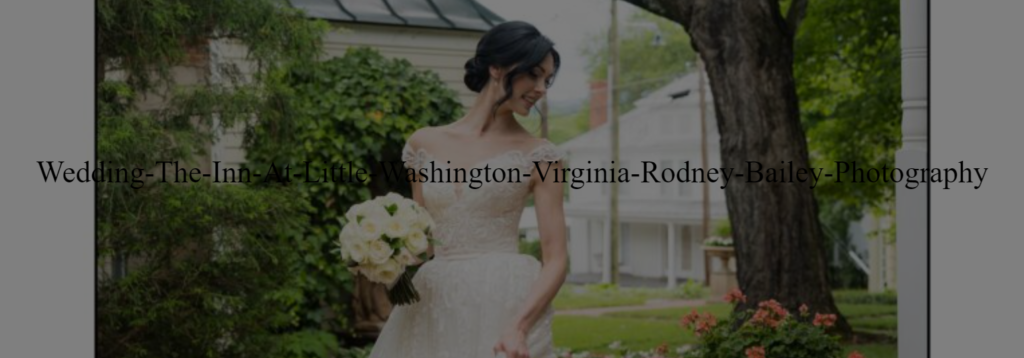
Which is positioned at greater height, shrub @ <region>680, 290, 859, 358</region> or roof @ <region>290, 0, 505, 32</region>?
roof @ <region>290, 0, 505, 32</region>

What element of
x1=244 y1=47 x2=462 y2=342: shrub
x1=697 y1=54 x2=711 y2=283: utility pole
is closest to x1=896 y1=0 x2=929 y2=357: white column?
x1=244 y1=47 x2=462 y2=342: shrub

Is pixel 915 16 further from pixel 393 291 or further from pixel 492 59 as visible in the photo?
pixel 393 291

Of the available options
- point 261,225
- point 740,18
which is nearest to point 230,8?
point 261,225

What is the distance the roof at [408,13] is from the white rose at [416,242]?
5605 millimetres

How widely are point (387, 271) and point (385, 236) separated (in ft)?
0.29

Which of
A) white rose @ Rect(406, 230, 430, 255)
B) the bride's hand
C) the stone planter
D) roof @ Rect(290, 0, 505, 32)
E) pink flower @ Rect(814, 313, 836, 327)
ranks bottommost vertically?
the stone planter

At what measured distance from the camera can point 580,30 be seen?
72.7 feet

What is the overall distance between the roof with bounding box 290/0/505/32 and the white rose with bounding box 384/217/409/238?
220 inches

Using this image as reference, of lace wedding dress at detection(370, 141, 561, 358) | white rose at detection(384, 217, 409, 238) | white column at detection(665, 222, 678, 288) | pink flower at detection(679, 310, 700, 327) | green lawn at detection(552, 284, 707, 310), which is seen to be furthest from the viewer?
white column at detection(665, 222, 678, 288)

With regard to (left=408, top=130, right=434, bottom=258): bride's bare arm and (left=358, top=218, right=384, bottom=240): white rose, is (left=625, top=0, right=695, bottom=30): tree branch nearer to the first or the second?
(left=408, top=130, right=434, bottom=258): bride's bare arm

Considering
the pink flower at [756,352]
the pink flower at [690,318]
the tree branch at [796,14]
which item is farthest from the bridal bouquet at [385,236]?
the tree branch at [796,14]

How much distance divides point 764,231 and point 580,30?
49.7 ft

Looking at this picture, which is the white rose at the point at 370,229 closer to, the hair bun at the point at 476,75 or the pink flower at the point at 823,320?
the hair bun at the point at 476,75

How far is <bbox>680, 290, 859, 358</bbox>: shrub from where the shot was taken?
4898 millimetres
